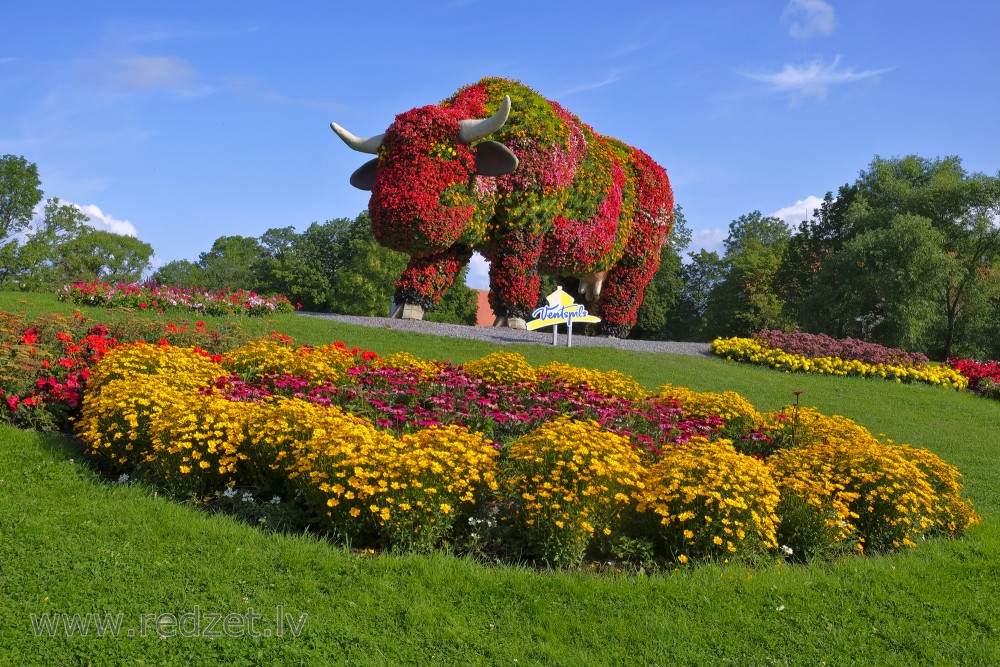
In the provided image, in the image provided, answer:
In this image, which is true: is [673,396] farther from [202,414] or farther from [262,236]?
[262,236]

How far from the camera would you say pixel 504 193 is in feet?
45.1

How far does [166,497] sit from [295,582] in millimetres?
1663

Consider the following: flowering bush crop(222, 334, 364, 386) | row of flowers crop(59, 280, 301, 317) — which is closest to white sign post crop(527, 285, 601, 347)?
row of flowers crop(59, 280, 301, 317)

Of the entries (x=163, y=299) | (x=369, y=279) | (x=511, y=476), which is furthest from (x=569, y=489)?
(x=369, y=279)

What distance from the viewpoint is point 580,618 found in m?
3.71

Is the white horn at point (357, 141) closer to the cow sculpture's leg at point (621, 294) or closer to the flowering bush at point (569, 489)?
the cow sculpture's leg at point (621, 294)

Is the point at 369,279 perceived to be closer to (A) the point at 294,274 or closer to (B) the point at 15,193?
(A) the point at 294,274

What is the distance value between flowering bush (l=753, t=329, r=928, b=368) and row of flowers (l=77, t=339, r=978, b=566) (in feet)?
31.1

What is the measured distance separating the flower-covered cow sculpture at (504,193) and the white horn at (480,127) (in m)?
0.02

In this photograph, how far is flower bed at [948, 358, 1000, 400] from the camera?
1523cm

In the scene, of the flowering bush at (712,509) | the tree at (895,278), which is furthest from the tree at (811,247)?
the flowering bush at (712,509)

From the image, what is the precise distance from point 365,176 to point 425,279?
230 centimetres

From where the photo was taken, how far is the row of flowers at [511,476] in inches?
175

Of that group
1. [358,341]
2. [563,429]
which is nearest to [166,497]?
[563,429]
